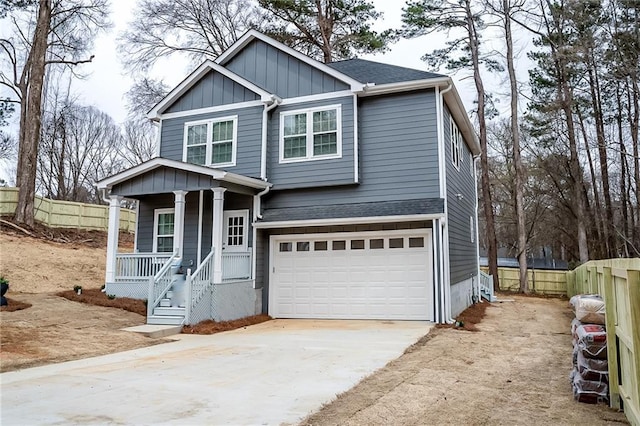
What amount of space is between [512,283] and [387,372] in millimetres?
21280

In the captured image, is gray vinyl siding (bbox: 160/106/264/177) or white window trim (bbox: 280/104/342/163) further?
gray vinyl siding (bbox: 160/106/264/177)

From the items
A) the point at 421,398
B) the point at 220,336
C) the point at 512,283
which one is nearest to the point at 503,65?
the point at 512,283

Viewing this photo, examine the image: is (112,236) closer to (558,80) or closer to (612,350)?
(612,350)

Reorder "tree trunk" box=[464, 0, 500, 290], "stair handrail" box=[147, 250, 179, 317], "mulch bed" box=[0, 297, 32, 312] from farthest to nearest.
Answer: "tree trunk" box=[464, 0, 500, 290], "stair handrail" box=[147, 250, 179, 317], "mulch bed" box=[0, 297, 32, 312]

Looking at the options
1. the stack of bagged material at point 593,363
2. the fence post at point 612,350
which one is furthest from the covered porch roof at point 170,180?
the fence post at point 612,350

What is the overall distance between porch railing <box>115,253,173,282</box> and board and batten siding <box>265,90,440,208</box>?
3936 millimetres

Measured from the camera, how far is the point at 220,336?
350 inches

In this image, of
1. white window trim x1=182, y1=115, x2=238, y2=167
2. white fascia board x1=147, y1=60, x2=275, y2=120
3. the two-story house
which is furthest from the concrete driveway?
white fascia board x1=147, y1=60, x2=275, y2=120

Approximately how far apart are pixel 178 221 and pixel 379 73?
658 cm

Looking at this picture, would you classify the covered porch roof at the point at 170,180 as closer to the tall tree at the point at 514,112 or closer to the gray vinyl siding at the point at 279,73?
the gray vinyl siding at the point at 279,73

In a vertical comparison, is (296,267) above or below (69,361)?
above

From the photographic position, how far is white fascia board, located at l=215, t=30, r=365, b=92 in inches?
445

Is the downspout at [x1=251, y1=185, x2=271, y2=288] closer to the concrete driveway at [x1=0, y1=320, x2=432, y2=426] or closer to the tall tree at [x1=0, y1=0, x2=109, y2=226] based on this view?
the concrete driveway at [x1=0, y1=320, x2=432, y2=426]

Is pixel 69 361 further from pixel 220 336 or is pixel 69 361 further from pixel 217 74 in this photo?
pixel 217 74
